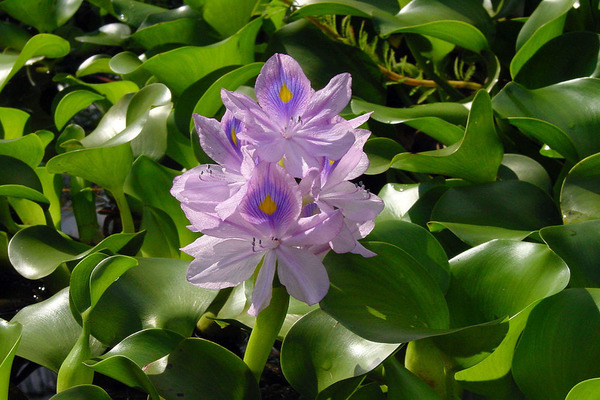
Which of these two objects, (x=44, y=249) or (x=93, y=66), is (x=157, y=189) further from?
(x=93, y=66)

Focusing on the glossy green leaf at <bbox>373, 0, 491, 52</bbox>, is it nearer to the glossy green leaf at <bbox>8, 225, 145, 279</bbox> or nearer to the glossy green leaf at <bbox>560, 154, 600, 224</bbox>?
the glossy green leaf at <bbox>560, 154, 600, 224</bbox>

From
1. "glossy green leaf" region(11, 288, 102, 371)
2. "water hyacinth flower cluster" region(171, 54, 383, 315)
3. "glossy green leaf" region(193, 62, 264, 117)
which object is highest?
"water hyacinth flower cluster" region(171, 54, 383, 315)

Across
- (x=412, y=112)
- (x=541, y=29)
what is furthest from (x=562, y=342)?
(x=541, y=29)

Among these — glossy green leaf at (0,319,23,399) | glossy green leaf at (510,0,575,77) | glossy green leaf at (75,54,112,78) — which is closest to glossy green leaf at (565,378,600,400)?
glossy green leaf at (0,319,23,399)

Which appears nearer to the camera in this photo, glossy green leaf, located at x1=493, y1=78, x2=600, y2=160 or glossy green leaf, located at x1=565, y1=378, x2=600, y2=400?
glossy green leaf, located at x1=565, y1=378, x2=600, y2=400

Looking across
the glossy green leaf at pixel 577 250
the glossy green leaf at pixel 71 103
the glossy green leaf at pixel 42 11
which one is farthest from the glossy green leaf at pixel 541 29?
the glossy green leaf at pixel 42 11

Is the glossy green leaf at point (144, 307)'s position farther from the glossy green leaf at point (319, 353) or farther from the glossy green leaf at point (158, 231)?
the glossy green leaf at point (158, 231)
